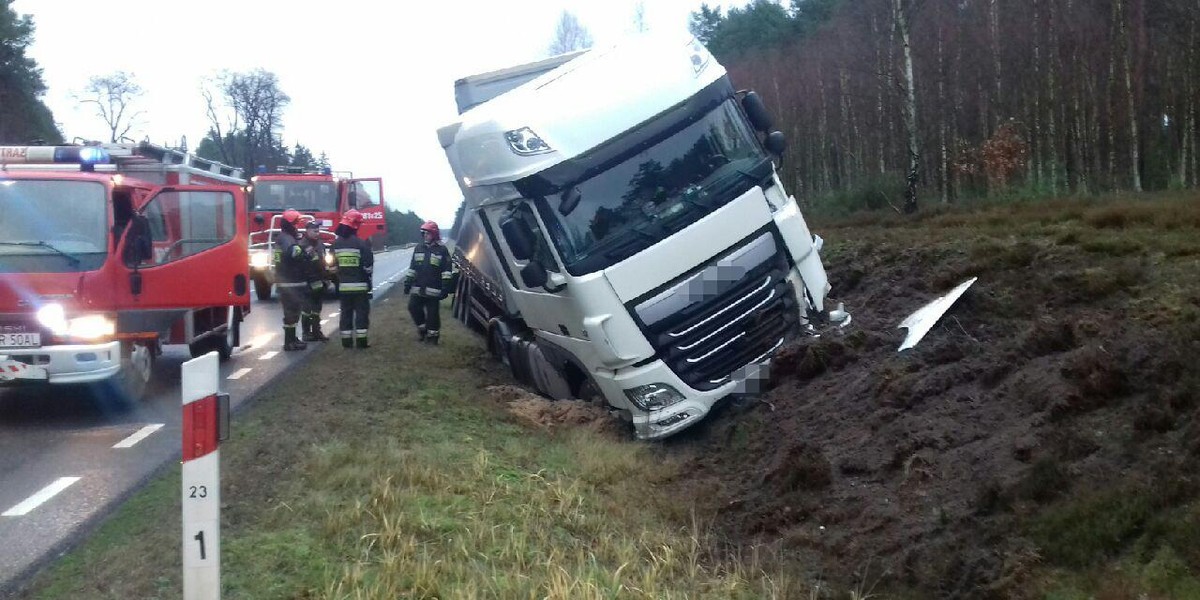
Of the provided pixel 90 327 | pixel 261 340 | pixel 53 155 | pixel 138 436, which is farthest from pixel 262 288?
pixel 138 436

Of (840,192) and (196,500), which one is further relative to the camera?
(840,192)

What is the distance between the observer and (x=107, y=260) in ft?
32.1

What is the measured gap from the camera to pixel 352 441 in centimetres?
788

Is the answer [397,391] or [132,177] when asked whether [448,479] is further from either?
[132,177]

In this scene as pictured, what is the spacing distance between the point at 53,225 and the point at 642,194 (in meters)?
5.28

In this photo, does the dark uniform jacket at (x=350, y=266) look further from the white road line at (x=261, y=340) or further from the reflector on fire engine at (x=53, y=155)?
the reflector on fire engine at (x=53, y=155)

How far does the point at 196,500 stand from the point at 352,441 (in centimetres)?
364

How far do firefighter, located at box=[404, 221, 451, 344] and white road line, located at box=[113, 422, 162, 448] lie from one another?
17.3 ft

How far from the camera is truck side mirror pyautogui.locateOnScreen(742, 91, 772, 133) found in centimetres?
909

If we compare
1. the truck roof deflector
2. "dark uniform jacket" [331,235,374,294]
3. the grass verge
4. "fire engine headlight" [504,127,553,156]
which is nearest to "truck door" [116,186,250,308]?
"dark uniform jacket" [331,235,374,294]

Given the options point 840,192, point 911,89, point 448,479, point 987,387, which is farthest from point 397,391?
point 840,192

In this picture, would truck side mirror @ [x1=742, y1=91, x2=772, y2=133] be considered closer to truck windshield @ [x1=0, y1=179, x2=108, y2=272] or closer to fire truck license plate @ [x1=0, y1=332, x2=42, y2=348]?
truck windshield @ [x1=0, y1=179, x2=108, y2=272]

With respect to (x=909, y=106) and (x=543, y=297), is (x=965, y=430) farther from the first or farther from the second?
(x=909, y=106)

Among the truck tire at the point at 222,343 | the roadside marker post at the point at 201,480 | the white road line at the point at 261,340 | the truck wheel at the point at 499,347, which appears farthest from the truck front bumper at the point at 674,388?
the white road line at the point at 261,340
